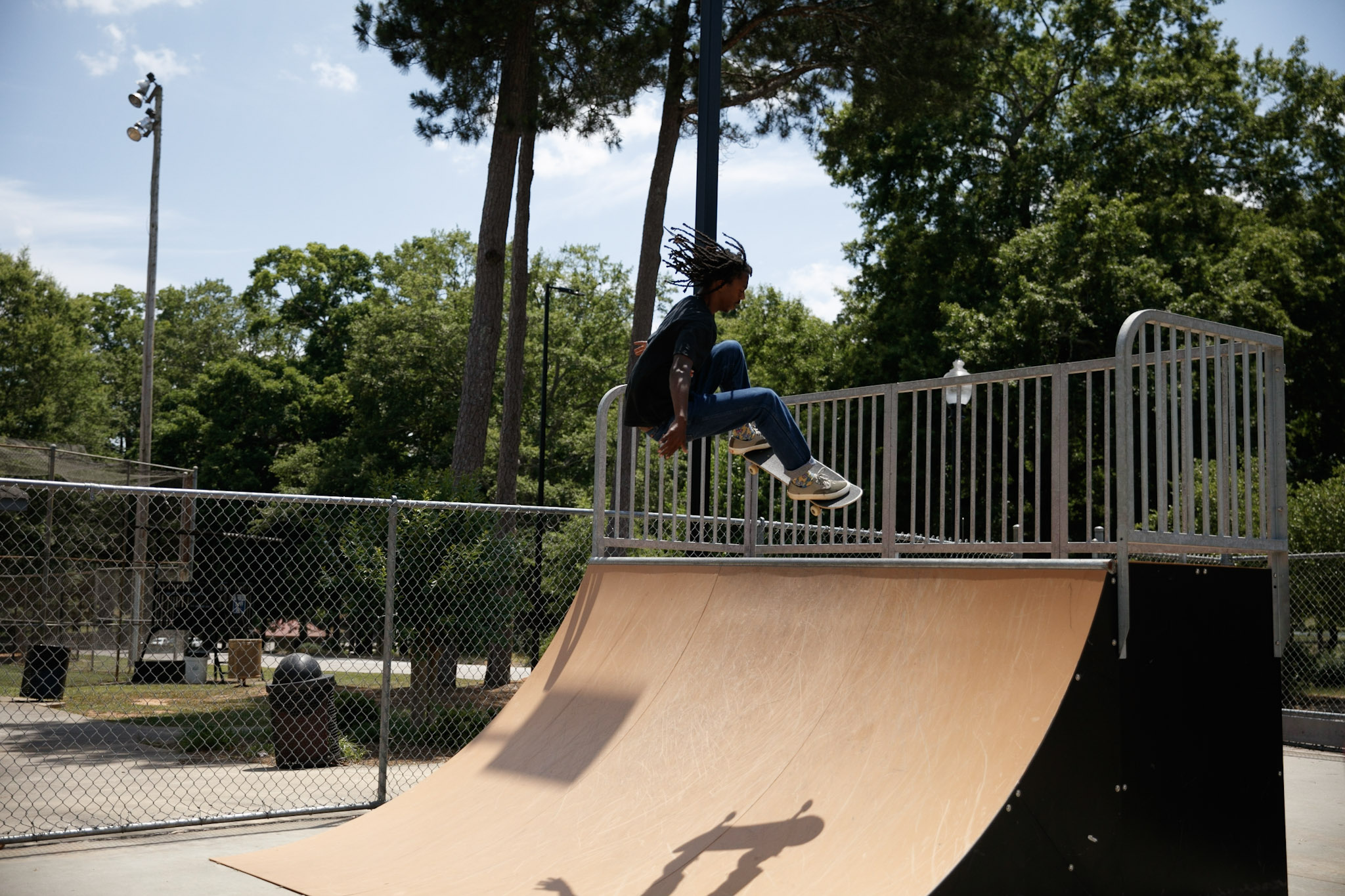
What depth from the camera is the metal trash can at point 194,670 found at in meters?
18.2

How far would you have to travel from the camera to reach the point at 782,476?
214 inches

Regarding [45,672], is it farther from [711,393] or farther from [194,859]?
[711,393]

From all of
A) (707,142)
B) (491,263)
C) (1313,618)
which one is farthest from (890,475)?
(1313,618)

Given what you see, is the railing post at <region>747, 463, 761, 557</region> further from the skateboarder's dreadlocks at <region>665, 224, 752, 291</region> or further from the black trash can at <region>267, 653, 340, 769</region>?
the black trash can at <region>267, 653, 340, 769</region>

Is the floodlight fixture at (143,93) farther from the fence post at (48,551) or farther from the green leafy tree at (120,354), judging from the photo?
the green leafy tree at (120,354)

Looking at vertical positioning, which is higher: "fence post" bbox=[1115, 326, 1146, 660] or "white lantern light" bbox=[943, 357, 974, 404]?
"white lantern light" bbox=[943, 357, 974, 404]

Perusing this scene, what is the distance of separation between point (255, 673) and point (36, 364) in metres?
25.2

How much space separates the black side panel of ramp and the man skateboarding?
5.10 ft

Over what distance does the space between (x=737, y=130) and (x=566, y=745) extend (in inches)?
602

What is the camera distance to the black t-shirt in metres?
5.02

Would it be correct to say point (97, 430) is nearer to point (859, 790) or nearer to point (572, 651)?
point (572, 651)

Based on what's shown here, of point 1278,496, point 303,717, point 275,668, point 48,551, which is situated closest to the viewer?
point 1278,496

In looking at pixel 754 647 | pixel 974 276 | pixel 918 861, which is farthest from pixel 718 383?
pixel 974 276

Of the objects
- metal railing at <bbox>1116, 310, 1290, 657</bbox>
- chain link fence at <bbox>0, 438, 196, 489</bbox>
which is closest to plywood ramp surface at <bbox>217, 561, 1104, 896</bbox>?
metal railing at <bbox>1116, 310, 1290, 657</bbox>
